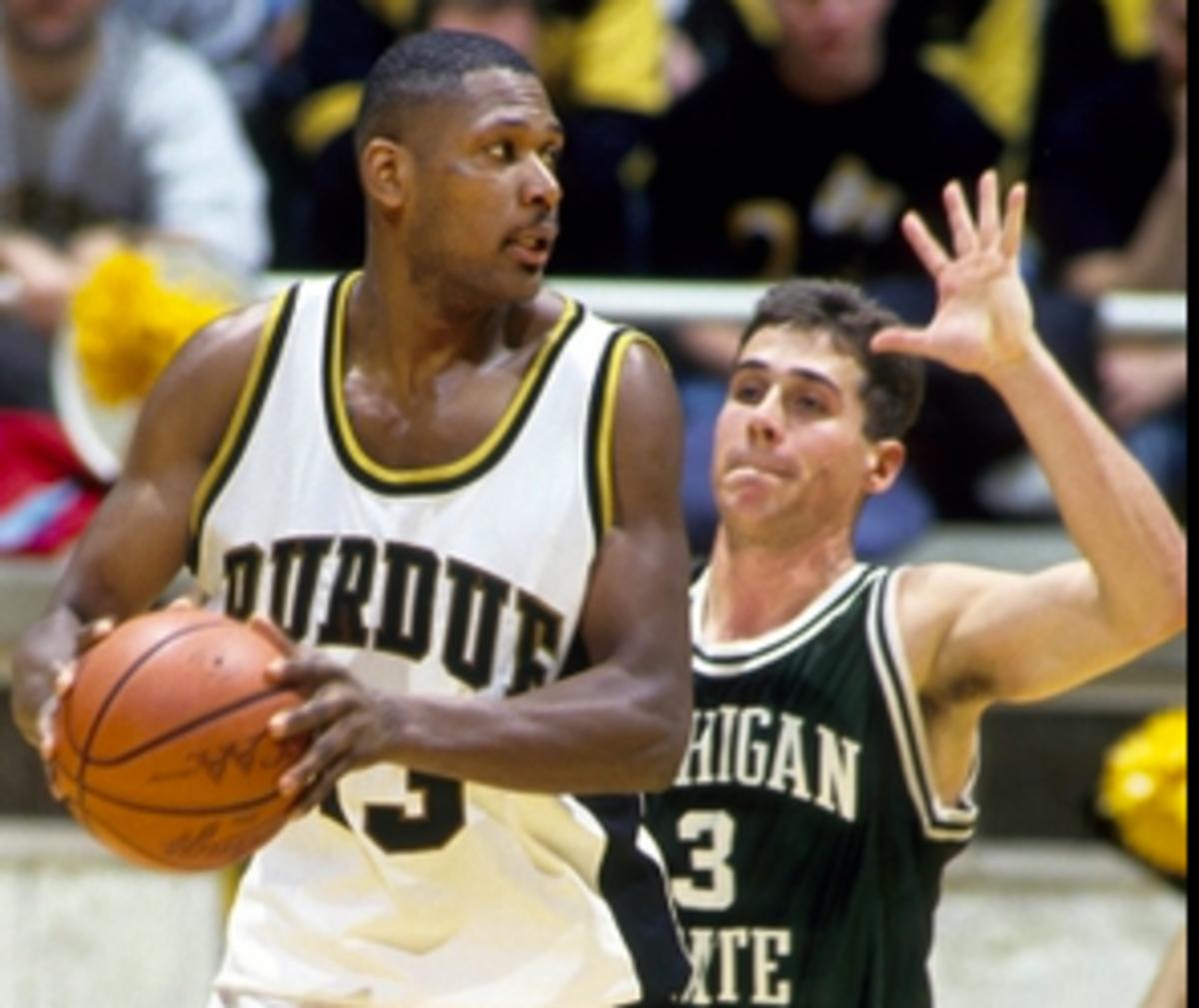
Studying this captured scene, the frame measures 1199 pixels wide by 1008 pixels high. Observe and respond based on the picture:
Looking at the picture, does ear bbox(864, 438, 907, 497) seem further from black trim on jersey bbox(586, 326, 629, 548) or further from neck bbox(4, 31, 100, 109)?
neck bbox(4, 31, 100, 109)

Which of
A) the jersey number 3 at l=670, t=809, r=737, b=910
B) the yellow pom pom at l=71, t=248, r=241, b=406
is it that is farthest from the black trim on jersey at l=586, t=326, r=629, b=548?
the yellow pom pom at l=71, t=248, r=241, b=406

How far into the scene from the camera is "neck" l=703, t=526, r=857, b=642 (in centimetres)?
472

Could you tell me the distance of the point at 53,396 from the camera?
6.71m

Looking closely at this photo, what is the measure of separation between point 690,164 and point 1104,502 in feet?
9.37

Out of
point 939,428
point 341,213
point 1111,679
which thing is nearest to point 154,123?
point 341,213

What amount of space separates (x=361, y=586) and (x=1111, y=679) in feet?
10.1

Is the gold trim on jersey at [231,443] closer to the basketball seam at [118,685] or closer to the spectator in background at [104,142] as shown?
the basketball seam at [118,685]

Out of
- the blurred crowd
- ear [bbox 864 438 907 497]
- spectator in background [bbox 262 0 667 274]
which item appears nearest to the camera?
ear [bbox 864 438 907 497]

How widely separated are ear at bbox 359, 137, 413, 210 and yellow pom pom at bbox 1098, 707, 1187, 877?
1.93 metres

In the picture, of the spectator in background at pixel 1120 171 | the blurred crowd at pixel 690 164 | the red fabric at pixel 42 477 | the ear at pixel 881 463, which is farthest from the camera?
the spectator in background at pixel 1120 171

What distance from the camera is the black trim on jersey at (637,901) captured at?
13.1 feet

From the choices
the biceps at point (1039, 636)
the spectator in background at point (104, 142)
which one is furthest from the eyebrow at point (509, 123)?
the spectator in background at point (104, 142)

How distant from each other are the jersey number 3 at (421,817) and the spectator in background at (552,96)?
3.19m
